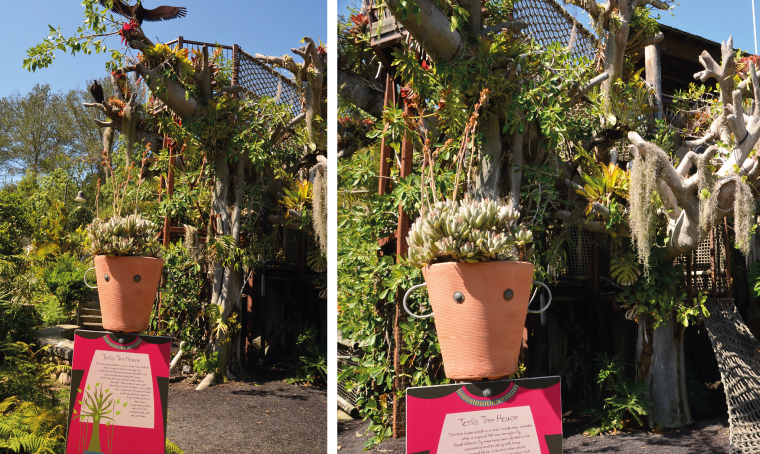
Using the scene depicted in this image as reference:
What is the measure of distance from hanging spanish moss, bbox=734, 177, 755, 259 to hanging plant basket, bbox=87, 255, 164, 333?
339cm

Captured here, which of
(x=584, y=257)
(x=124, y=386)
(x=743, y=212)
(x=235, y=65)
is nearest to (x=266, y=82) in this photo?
(x=235, y=65)

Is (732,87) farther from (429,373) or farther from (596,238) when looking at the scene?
(429,373)

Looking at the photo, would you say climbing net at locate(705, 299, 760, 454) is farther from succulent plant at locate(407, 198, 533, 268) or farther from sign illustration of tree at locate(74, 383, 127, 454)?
sign illustration of tree at locate(74, 383, 127, 454)

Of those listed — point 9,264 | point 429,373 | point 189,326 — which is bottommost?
point 429,373

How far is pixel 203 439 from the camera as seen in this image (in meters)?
2.93

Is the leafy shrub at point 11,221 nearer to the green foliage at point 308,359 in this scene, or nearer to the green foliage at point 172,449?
the green foliage at point 172,449

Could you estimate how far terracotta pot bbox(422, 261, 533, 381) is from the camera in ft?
5.62

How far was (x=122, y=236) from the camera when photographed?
2.64 metres

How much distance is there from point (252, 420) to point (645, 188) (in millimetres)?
2766

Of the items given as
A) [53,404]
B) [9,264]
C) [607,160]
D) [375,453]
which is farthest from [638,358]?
[9,264]

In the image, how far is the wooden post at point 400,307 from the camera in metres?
3.26

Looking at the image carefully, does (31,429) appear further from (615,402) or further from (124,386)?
(615,402)

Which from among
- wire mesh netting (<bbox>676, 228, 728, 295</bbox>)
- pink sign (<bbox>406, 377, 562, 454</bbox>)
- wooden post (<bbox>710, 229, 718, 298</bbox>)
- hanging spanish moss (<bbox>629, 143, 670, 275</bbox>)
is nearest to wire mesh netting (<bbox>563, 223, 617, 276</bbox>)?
wire mesh netting (<bbox>676, 228, 728, 295</bbox>)

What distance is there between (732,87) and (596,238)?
5.15 feet
